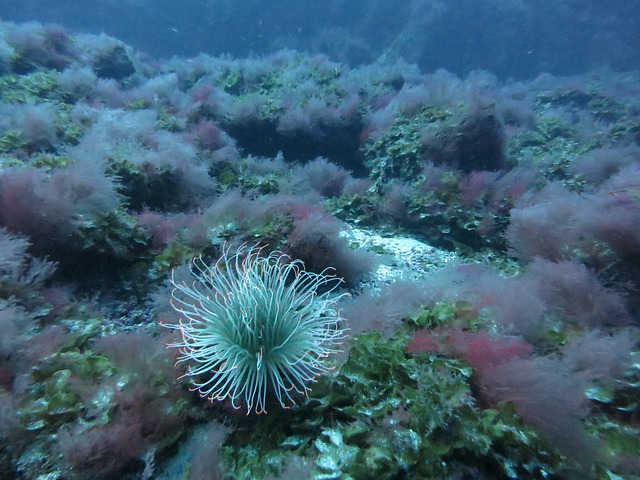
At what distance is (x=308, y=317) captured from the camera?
238 centimetres

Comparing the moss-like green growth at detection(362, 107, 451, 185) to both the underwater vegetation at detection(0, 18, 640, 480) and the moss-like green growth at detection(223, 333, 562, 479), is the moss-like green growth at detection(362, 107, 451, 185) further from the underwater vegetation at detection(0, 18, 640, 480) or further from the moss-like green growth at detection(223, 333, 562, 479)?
the moss-like green growth at detection(223, 333, 562, 479)

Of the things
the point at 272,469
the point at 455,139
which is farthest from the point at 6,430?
the point at 455,139

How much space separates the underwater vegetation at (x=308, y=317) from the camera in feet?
6.00

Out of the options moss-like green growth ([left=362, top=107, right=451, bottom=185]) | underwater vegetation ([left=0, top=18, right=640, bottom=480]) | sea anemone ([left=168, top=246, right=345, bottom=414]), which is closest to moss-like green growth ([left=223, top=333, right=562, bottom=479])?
underwater vegetation ([left=0, top=18, right=640, bottom=480])

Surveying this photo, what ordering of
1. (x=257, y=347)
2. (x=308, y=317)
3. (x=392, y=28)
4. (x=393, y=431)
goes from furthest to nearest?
1. (x=392, y=28)
2. (x=308, y=317)
3. (x=257, y=347)
4. (x=393, y=431)

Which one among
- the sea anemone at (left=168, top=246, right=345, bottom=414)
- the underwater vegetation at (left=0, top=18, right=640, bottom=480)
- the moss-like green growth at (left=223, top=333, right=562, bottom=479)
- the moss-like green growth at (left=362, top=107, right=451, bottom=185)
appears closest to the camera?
the moss-like green growth at (left=223, top=333, right=562, bottom=479)

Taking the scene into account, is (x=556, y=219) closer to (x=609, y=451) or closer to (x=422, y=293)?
(x=422, y=293)

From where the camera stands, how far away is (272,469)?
1.89 meters

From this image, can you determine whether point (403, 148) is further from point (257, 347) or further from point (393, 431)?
point (393, 431)

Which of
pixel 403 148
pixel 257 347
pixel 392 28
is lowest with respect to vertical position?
pixel 257 347

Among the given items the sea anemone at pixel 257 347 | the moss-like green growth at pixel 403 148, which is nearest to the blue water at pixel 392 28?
the moss-like green growth at pixel 403 148

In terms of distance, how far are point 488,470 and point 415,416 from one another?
1.33ft

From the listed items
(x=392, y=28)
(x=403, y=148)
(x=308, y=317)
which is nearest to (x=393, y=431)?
(x=308, y=317)

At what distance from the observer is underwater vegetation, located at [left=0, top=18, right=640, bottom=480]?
6.00ft
